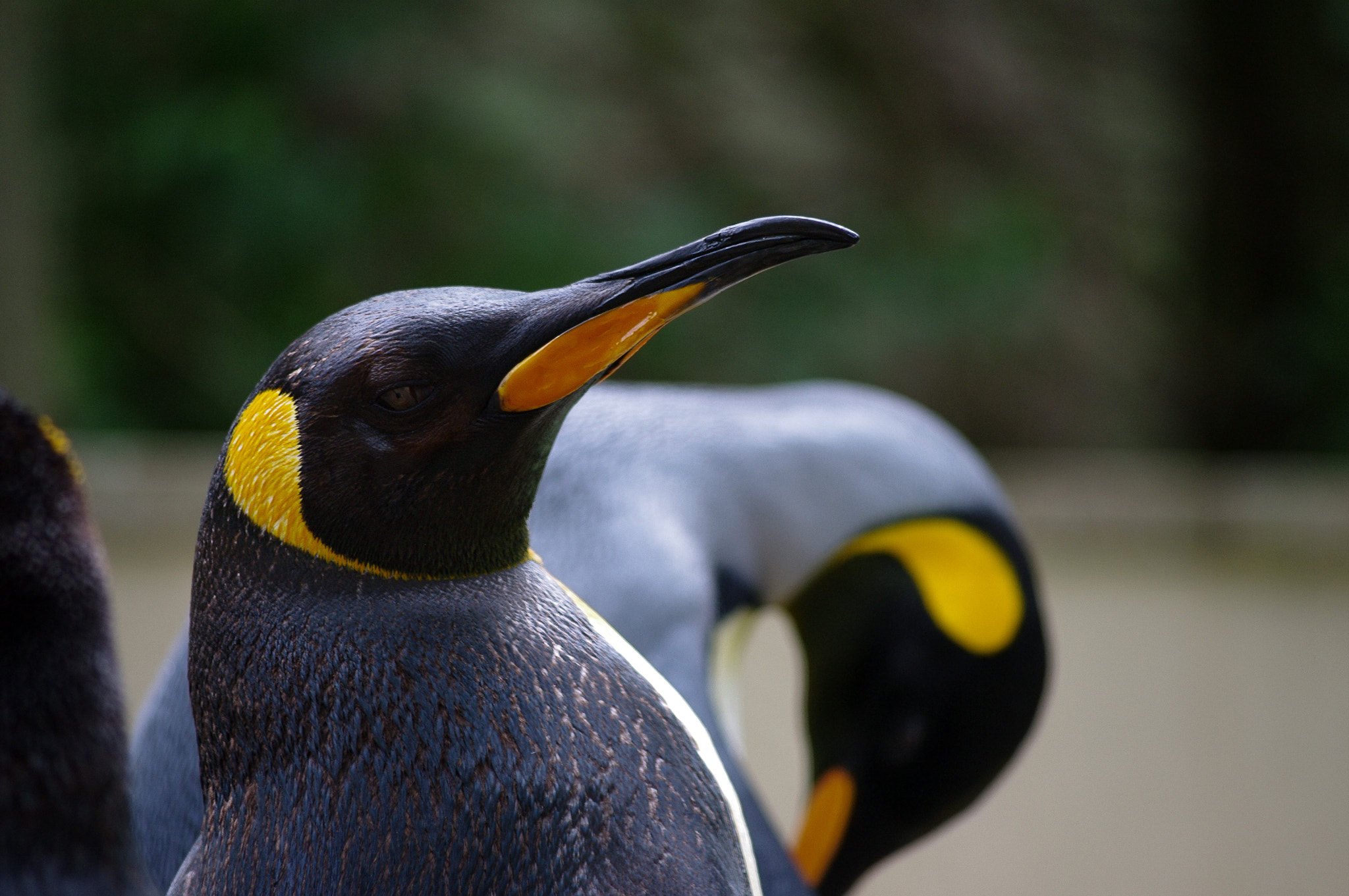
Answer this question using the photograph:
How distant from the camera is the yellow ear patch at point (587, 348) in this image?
1.76ft

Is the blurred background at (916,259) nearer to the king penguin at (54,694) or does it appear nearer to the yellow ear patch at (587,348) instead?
the king penguin at (54,694)

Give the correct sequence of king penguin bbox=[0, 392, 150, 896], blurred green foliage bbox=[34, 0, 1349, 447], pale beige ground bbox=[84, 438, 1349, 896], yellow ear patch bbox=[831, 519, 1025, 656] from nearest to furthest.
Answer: king penguin bbox=[0, 392, 150, 896] → yellow ear patch bbox=[831, 519, 1025, 656] → pale beige ground bbox=[84, 438, 1349, 896] → blurred green foliage bbox=[34, 0, 1349, 447]

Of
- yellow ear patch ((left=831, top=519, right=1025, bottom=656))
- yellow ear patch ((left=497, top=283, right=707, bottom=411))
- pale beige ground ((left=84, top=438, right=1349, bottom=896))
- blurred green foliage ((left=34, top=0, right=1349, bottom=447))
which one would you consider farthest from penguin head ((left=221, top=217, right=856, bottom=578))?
blurred green foliage ((left=34, top=0, right=1349, bottom=447))

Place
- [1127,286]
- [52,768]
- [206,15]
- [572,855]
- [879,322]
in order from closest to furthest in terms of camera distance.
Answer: [572,855] → [52,768] → [206,15] → [879,322] → [1127,286]

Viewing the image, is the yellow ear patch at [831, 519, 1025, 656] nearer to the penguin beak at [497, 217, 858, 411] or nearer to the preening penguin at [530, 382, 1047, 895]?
the preening penguin at [530, 382, 1047, 895]

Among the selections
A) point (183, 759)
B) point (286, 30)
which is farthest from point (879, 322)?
point (183, 759)

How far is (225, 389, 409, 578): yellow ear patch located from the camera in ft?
1.81

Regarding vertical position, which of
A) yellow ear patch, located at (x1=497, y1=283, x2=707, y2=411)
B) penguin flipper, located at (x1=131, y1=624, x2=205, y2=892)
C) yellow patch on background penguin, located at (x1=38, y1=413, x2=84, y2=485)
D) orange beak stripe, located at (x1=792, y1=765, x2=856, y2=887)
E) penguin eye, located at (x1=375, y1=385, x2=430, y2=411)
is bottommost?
orange beak stripe, located at (x1=792, y1=765, x2=856, y2=887)

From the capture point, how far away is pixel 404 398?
0.54 meters

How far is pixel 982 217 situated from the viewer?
4676 millimetres

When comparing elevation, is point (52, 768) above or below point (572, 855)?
below

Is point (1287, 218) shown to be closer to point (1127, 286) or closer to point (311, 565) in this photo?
point (1127, 286)

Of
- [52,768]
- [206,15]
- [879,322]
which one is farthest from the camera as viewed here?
[879,322]

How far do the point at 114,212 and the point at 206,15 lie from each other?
0.66 metres
